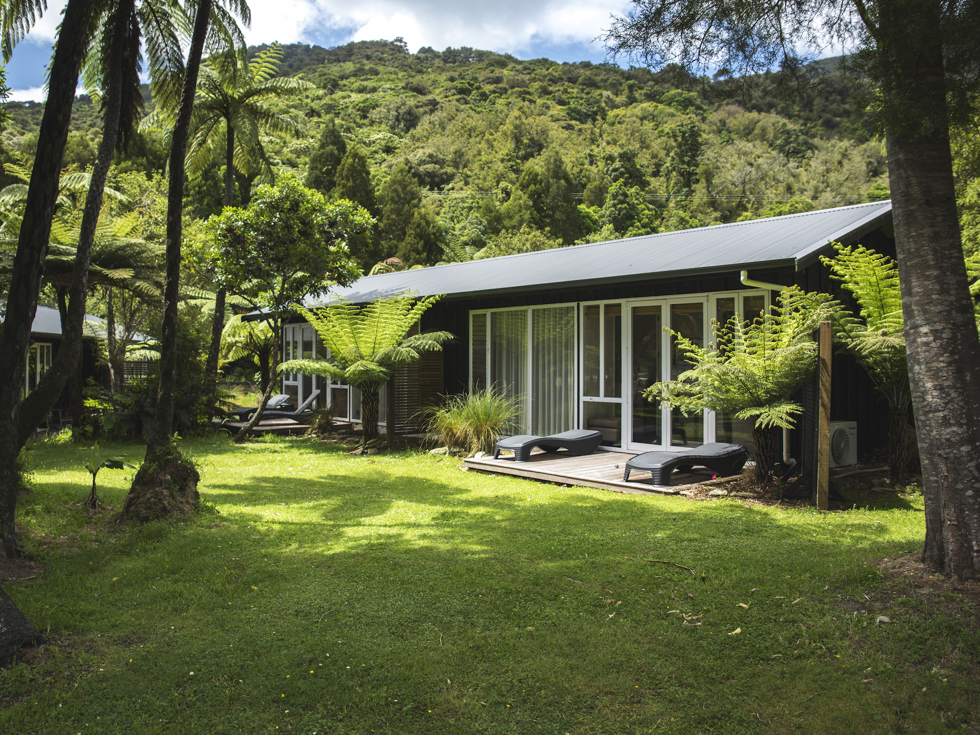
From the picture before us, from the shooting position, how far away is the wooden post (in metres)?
6.16

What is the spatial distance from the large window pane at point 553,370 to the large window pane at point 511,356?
0.22m

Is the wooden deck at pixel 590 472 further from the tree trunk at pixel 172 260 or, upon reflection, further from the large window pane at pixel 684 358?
the tree trunk at pixel 172 260

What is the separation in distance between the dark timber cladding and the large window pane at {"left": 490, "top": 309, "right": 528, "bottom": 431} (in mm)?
242

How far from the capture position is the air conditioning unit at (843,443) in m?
7.56

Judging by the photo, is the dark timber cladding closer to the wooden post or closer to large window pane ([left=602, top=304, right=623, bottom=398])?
large window pane ([left=602, top=304, right=623, bottom=398])

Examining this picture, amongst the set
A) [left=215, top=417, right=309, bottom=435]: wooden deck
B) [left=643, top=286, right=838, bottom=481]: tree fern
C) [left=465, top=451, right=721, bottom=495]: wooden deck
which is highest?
[left=643, top=286, right=838, bottom=481]: tree fern

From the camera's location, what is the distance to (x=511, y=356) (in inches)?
444

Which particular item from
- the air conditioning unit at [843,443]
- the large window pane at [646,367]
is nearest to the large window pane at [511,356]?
the large window pane at [646,367]

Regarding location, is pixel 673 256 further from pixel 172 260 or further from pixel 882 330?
pixel 172 260

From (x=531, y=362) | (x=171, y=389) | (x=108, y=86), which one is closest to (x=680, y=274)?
(x=531, y=362)

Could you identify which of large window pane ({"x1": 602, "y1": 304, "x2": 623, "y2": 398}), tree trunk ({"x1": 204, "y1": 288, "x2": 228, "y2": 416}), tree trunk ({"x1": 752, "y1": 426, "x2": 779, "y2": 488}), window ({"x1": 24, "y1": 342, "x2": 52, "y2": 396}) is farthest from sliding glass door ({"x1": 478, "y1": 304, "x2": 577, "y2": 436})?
window ({"x1": 24, "y1": 342, "x2": 52, "y2": 396})

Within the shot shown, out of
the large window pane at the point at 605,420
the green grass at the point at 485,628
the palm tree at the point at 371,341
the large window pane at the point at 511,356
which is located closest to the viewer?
the green grass at the point at 485,628

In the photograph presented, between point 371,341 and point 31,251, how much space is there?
6.49m

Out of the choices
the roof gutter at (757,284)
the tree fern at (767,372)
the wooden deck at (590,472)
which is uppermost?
the roof gutter at (757,284)
